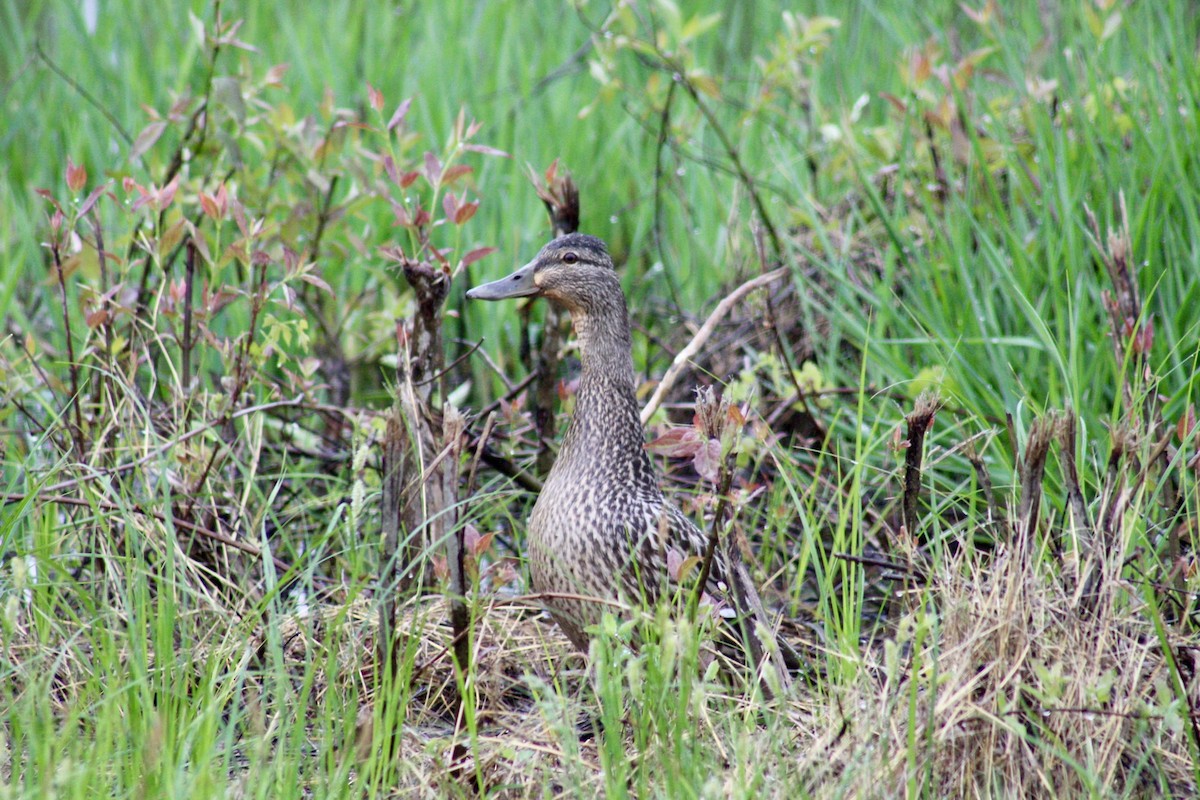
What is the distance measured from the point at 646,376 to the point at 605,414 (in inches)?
53.4

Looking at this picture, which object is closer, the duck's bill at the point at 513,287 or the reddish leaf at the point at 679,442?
the reddish leaf at the point at 679,442

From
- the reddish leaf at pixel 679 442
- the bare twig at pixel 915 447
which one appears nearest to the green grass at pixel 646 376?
the bare twig at pixel 915 447

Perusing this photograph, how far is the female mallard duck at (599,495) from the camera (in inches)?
118

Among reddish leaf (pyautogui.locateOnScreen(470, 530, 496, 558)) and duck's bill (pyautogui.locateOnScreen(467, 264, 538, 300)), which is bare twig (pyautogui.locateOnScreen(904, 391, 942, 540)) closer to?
reddish leaf (pyautogui.locateOnScreen(470, 530, 496, 558))

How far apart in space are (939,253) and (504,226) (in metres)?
1.63

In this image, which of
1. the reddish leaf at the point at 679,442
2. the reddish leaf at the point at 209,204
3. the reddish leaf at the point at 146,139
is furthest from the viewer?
the reddish leaf at the point at 146,139

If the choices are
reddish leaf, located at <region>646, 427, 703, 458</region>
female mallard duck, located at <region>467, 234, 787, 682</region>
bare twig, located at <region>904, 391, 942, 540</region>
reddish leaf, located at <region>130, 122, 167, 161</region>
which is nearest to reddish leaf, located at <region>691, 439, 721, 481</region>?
reddish leaf, located at <region>646, 427, 703, 458</region>

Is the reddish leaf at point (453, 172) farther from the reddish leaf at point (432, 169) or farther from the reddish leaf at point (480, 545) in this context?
the reddish leaf at point (480, 545)

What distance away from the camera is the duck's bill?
3.33 metres

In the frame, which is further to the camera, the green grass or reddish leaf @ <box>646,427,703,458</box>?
reddish leaf @ <box>646,427,703,458</box>

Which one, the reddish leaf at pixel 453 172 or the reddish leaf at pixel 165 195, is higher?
the reddish leaf at pixel 165 195

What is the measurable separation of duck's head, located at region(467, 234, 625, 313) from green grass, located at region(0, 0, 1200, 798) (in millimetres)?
367

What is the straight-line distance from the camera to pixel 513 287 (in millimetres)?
3355

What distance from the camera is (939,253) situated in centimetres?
421
